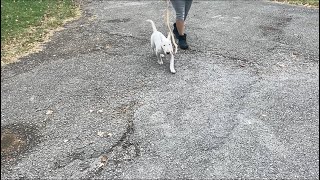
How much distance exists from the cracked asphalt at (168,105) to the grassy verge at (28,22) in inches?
10.3

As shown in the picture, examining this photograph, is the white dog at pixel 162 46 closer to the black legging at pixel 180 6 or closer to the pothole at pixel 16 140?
the black legging at pixel 180 6

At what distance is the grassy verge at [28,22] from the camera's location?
19.3 ft

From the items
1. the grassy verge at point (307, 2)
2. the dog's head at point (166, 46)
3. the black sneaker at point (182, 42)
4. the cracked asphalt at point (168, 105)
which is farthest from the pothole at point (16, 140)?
the grassy verge at point (307, 2)

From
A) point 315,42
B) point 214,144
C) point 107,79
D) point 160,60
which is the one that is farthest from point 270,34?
point 214,144

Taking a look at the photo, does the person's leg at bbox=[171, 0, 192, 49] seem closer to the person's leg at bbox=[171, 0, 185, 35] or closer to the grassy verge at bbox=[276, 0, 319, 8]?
the person's leg at bbox=[171, 0, 185, 35]

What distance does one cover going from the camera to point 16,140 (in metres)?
3.64

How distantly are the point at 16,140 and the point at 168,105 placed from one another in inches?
62.0

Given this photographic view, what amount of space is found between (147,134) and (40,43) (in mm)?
3246

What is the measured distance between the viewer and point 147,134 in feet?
12.0

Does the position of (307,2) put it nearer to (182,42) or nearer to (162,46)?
(182,42)

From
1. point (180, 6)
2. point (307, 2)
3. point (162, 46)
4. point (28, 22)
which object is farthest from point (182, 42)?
point (307, 2)

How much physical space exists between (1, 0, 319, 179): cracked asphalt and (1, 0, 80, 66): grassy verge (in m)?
0.26

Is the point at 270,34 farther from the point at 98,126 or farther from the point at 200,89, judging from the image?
the point at 98,126

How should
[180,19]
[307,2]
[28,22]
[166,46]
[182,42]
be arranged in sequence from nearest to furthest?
[166,46] → [180,19] → [182,42] → [28,22] → [307,2]
